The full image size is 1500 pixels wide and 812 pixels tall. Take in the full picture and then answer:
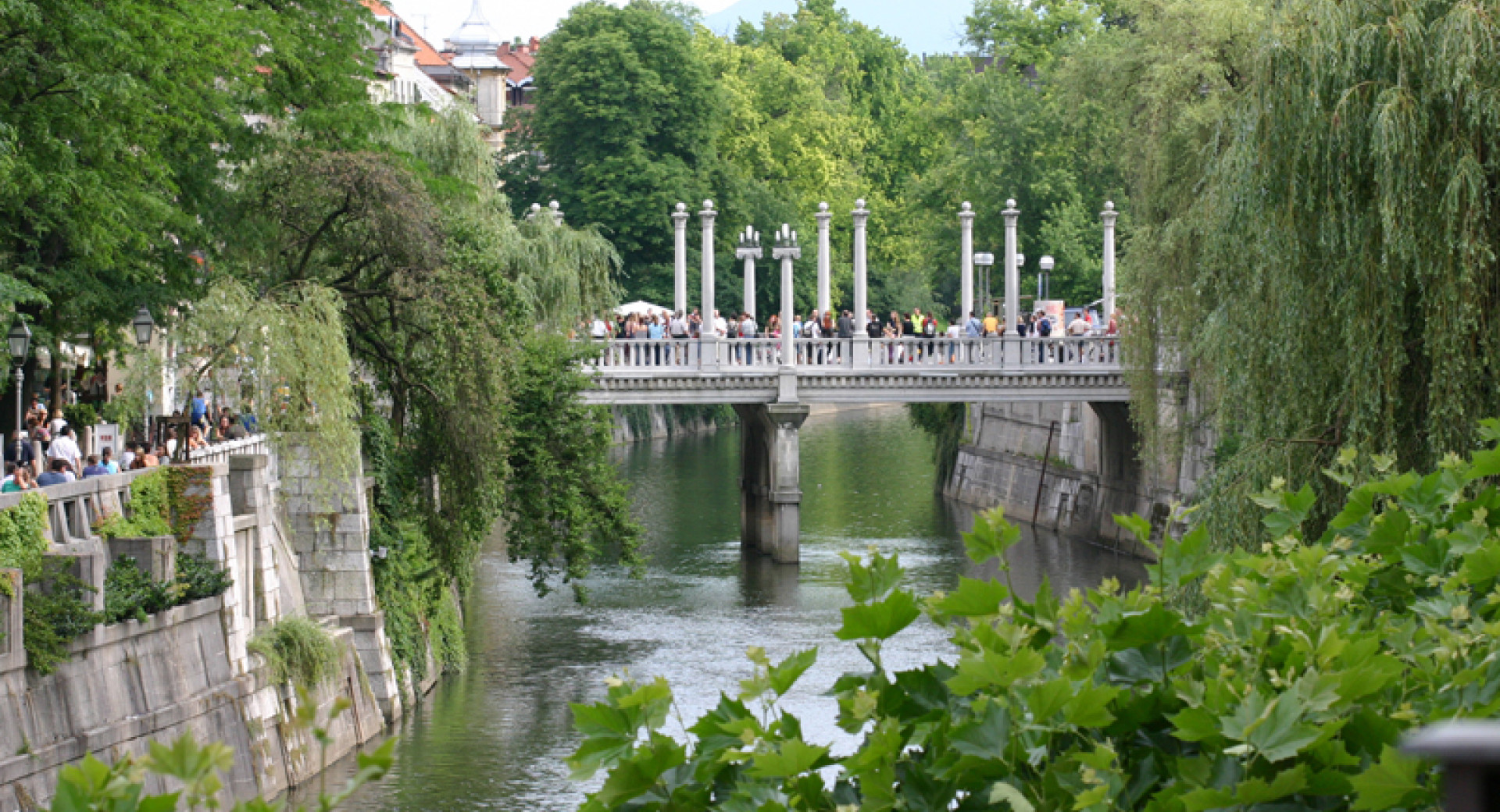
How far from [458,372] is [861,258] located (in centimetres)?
1602

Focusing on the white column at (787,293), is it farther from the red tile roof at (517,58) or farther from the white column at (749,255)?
the red tile roof at (517,58)

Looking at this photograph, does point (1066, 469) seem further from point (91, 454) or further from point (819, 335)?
point (91, 454)

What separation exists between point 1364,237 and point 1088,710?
10406mm

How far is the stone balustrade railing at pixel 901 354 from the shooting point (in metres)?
36.0

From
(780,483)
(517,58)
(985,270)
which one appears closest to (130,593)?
(780,483)

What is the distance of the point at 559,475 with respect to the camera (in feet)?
90.3

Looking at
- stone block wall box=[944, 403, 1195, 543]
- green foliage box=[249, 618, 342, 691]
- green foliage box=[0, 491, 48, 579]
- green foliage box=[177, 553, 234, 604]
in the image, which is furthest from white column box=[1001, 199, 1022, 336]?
green foliage box=[0, 491, 48, 579]

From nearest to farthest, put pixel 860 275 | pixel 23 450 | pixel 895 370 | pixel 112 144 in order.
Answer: pixel 23 450, pixel 112 144, pixel 895 370, pixel 860 275

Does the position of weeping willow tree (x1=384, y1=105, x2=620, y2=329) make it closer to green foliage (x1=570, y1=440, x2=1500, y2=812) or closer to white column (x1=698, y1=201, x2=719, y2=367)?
white column (x1=698, y1=201, x2=719, y2=367)

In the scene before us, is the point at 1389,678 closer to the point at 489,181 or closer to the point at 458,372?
the point at 458,372

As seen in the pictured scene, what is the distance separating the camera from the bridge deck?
118 ft

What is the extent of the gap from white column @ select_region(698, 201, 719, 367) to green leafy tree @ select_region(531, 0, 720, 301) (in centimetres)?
1695

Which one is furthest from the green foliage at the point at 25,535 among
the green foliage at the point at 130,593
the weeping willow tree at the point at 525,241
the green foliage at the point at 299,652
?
the weeping willow tree at the point at 525,241

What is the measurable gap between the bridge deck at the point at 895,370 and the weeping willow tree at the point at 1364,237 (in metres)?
20.0
